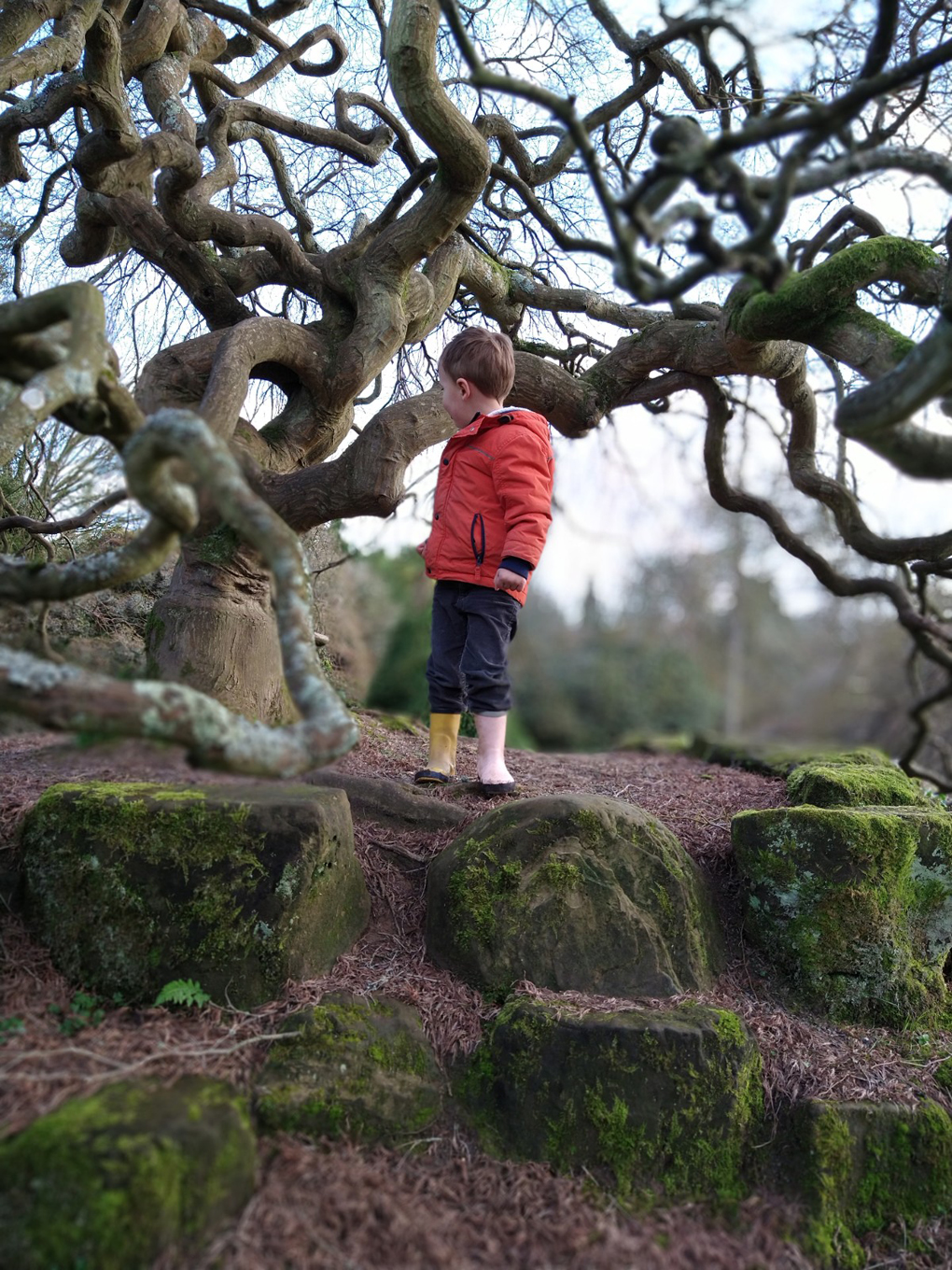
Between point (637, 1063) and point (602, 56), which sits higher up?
point (602, 56)

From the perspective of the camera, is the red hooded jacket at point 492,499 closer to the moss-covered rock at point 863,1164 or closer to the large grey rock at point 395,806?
the large grey rock at point 395,806

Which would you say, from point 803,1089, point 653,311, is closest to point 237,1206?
point 803,1089

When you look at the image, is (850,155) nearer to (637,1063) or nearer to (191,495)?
(191,495)

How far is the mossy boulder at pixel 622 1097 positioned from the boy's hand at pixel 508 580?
5.46 feet

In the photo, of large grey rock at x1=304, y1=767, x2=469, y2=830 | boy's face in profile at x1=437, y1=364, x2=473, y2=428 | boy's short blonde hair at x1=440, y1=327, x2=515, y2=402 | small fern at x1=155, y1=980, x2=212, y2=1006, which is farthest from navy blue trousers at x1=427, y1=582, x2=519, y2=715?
small fern at x1=155, y1=980, x2=212, y2=1006

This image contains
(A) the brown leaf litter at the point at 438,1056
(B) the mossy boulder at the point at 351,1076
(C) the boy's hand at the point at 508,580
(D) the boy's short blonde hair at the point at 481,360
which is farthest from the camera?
(D) the boy's short blonde hair at the point at 481,360

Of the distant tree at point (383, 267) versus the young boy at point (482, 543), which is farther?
the young boy at point (482, 543)

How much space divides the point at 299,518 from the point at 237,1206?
2.86 m

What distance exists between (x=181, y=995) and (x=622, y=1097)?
55.4 inches

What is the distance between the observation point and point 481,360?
3.89m

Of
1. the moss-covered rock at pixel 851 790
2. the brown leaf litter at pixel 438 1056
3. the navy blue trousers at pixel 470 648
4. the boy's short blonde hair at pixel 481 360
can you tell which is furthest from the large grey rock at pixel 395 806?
the boy's short blonde hair at pixel 481 360

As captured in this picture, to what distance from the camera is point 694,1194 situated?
8.23 feet

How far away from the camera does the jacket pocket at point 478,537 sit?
3789mm

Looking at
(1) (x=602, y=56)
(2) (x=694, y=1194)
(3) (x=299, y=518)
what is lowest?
(2) (x=694, y=1194)
